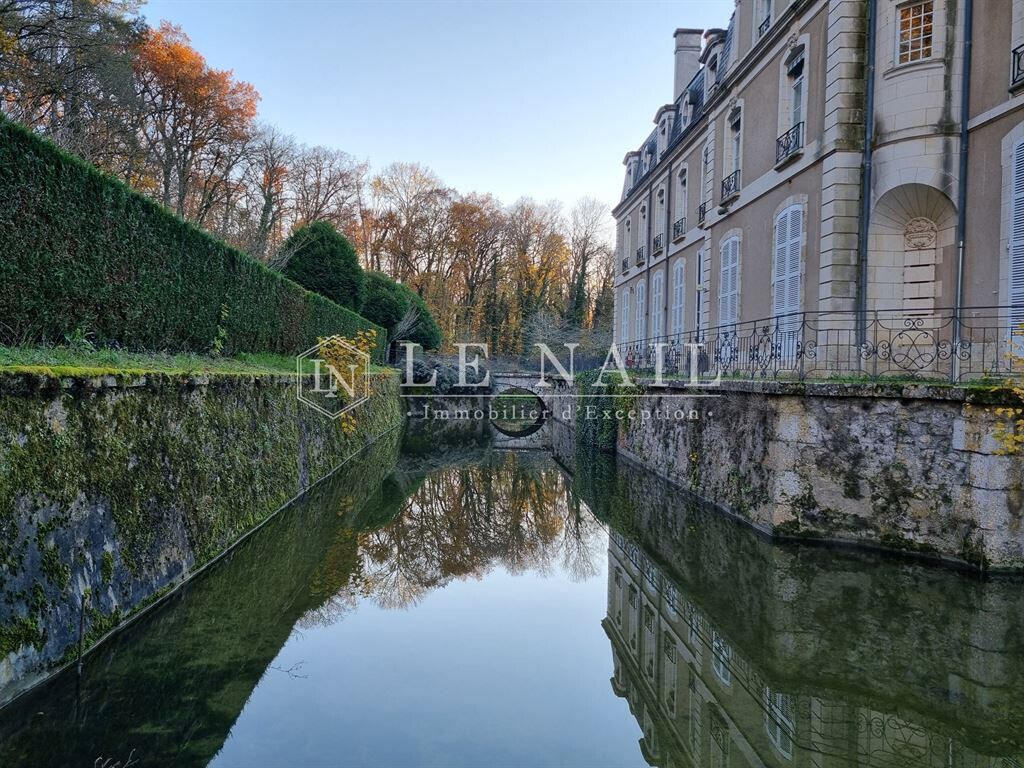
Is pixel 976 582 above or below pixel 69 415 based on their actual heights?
below

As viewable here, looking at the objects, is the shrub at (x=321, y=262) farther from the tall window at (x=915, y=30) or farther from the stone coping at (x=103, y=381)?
the tall window at (x=915, y=30)

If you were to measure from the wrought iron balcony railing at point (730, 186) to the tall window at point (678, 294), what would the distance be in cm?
390

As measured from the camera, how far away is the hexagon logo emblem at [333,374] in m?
12.4

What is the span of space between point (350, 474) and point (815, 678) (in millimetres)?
9703

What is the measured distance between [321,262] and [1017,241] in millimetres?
17365

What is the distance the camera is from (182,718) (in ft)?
12.0

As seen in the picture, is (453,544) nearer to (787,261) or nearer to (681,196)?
(787,261)

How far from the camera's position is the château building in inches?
314

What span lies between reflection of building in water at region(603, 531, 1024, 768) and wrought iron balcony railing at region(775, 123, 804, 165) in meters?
8.26

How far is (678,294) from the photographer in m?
17.5

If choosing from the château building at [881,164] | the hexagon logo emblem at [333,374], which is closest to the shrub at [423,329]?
the hexagon logo emblem at [333,374]

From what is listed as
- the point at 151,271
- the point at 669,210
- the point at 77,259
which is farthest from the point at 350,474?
the point at 669,210

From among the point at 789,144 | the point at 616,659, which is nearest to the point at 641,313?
the point at 789,144

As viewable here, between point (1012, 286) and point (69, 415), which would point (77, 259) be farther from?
point (1012, 286)
